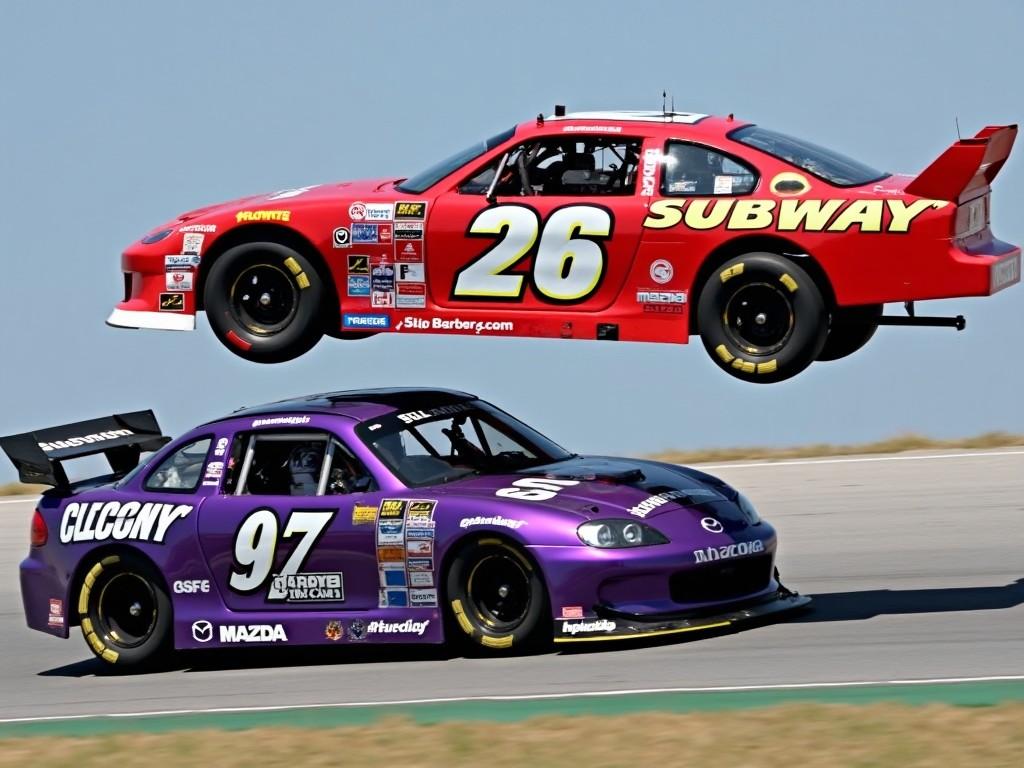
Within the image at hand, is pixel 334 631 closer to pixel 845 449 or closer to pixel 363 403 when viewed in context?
pixel 363 403

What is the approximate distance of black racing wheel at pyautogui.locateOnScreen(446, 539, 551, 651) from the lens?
34.7ft

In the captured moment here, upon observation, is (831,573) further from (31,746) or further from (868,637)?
(31,746)

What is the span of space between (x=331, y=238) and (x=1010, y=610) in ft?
15.0

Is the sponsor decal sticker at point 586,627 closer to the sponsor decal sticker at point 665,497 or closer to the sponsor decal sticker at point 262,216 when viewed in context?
the sponsor decal sticker at point 665,497

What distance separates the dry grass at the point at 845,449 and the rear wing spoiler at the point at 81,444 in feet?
21.0

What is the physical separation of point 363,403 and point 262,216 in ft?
4.96

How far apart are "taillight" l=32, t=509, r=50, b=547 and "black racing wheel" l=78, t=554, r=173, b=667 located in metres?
0.43

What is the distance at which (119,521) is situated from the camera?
1166 centimetres

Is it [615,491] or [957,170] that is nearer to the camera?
[957,170]

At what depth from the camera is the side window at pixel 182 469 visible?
11586 mm

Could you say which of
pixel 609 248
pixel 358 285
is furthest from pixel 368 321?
pixel 609 248

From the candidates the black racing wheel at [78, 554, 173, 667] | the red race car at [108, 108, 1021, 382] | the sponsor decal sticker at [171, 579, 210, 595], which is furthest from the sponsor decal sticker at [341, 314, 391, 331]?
the black racing wheel at [78, 554, 173, 667]

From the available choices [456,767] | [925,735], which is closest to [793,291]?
[925,735]

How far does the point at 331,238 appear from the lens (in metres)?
10.4
